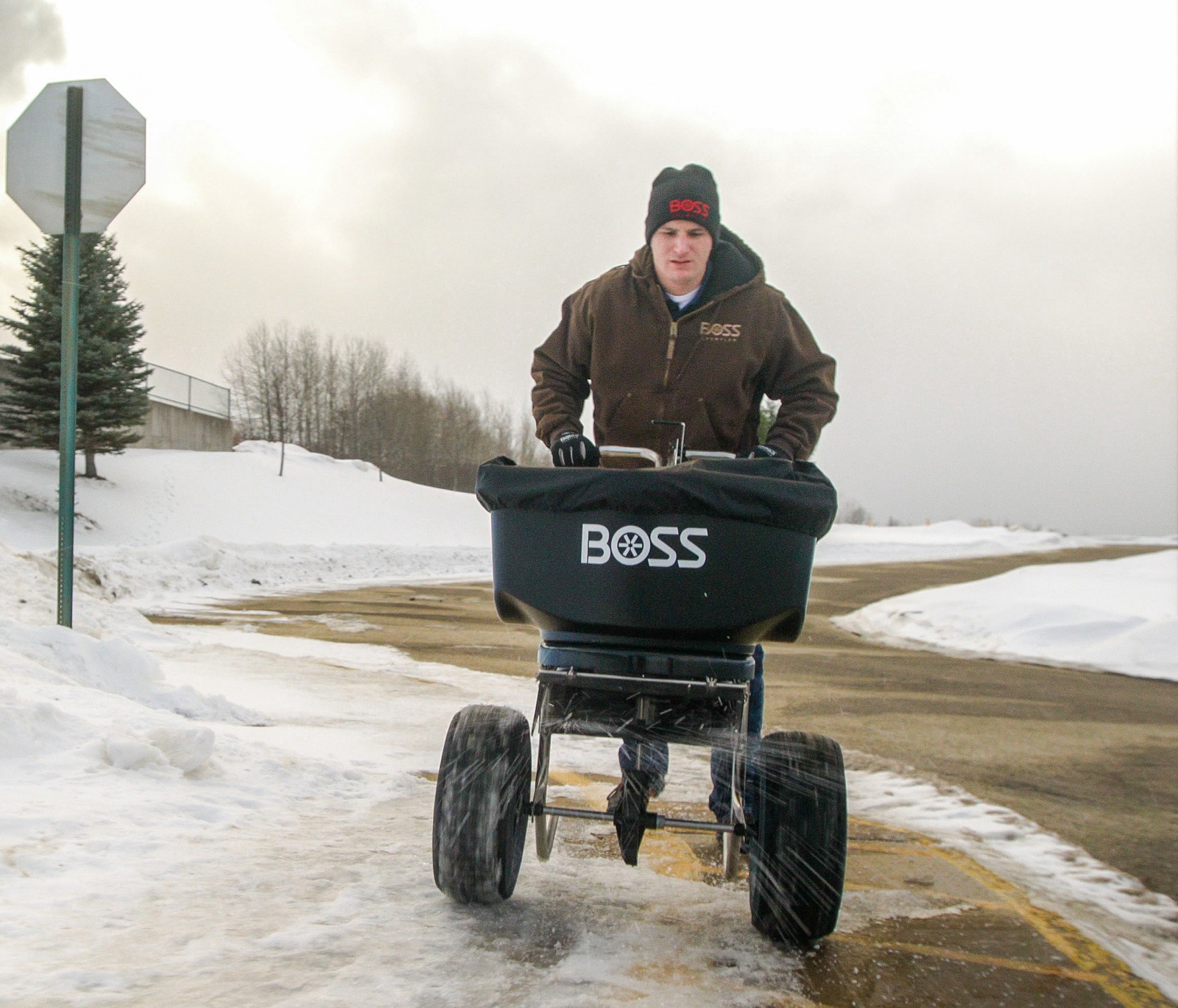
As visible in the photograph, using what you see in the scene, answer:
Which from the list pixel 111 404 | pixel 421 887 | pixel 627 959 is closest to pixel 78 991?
pixel 421 887

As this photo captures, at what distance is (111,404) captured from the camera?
2930 cm

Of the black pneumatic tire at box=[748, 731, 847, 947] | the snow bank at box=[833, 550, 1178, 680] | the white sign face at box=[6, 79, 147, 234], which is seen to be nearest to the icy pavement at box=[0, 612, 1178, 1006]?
the black pneumatic tire at box=[748, 731, 847, 947]

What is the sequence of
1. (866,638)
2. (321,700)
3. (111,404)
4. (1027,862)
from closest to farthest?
(1027,862), (321,700), (866,638), (111,404)

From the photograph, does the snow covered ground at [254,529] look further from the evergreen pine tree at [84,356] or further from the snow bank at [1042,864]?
the snow bank at [1042,864]

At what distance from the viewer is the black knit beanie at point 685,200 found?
321cm

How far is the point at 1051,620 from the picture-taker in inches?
449

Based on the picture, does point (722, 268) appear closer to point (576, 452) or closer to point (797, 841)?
point (576, 452)

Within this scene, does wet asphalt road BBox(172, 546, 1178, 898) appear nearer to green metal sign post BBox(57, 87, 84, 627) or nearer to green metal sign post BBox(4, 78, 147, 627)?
green metal sign post BBox(57, 87, 84, 627)

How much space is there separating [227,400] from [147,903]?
152 feet

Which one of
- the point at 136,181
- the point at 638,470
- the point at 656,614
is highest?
the point at 136,181

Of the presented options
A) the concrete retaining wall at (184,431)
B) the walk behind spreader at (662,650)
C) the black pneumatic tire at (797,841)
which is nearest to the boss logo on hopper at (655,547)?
the walk behind spreader at (662,650)

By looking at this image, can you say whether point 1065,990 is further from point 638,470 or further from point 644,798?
point 638,470

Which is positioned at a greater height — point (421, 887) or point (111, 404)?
point (111, 404)

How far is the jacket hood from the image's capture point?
3.24 meters
